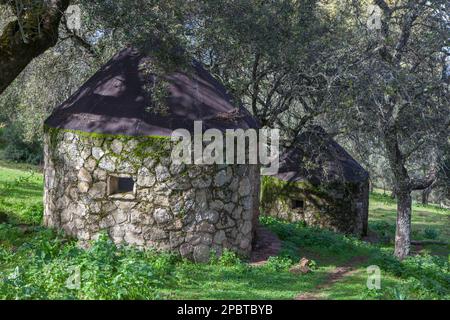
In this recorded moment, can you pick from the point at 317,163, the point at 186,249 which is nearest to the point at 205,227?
the point at 186,249

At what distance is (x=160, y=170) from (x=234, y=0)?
449 centimetres

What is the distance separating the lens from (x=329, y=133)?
1309 cm

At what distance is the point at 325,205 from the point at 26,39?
10.8m

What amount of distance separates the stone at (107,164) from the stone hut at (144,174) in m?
0.02

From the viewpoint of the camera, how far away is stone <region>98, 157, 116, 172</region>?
31.3 feet

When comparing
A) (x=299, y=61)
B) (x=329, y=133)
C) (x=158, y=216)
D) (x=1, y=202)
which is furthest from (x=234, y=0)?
(x=1, y=202)

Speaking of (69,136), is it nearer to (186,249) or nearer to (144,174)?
(144,174)

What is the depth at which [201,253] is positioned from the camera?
967 centimetres

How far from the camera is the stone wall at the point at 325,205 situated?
55.1ft

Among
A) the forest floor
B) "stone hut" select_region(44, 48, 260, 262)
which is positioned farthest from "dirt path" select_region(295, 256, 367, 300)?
"stone hut" select_region(44, 48, 260, 262)

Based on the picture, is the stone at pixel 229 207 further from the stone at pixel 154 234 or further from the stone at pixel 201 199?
the stone at pixel 154 234

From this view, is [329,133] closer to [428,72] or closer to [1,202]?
[428,72]

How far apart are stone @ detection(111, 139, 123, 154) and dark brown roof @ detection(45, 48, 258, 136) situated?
193mm

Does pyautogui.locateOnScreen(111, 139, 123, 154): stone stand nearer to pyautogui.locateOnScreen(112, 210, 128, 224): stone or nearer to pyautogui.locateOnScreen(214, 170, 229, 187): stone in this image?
pyautogui.locateOnScreen(112, 210, 128, 224): stone
